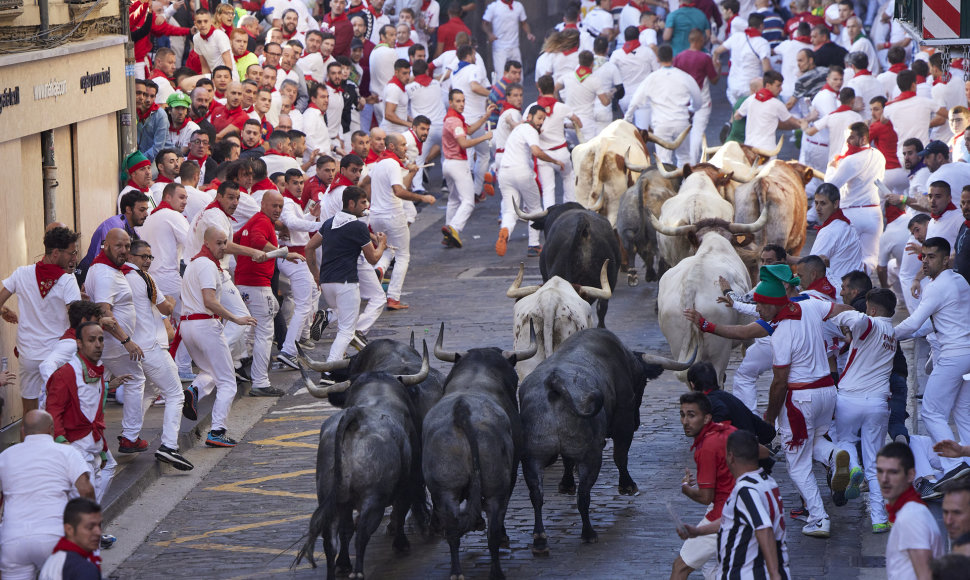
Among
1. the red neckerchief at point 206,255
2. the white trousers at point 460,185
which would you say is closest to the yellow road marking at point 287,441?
the red neckerchief at point 206,255

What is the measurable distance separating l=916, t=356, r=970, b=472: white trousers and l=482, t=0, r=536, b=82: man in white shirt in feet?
60.9

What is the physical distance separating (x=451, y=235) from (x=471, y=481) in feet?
36.3

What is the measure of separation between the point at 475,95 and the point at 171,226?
10818 millimetres

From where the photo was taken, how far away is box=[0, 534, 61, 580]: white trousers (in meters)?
7.41

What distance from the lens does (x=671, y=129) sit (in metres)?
21.2

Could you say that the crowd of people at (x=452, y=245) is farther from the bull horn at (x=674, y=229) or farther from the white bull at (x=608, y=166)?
the bull horn at (x=674, y=229)

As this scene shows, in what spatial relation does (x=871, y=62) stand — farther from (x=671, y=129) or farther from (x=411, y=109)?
(x=411, y=109)

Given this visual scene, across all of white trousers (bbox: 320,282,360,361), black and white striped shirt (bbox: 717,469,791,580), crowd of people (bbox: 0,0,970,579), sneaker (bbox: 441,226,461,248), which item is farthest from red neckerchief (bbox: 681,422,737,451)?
sneaker (bbox: 441,226,461,248)

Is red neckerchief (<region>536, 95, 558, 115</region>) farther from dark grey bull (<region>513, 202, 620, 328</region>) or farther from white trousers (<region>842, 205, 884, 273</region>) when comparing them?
white trousers (<region>842, 205, 884, 273</region>)

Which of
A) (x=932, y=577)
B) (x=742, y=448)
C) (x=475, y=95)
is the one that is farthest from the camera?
(x=475, y=95)

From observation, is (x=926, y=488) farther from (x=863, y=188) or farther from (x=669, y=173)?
(x=669, y=173)

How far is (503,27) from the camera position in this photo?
27.9 meters

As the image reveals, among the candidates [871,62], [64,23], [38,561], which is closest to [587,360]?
[38,561]

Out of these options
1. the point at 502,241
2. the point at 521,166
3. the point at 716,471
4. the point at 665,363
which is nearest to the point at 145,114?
the point at 502,241
